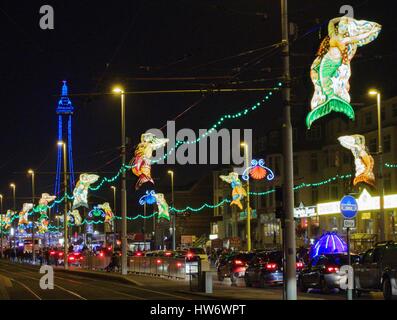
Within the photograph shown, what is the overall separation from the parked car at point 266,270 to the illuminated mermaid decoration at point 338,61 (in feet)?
48.9

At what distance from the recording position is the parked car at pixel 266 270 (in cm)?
3647

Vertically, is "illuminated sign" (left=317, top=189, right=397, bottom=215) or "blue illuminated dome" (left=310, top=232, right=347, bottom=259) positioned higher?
"illuminated sign" (left=317, top=189, right=397, bottom=215)

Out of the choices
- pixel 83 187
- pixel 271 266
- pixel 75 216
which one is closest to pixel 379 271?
pixel 271 266

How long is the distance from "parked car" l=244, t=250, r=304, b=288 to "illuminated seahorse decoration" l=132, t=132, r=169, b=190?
752cm

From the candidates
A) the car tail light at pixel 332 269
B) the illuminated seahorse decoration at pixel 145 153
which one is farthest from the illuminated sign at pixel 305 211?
the car tail light at pixel 332 269

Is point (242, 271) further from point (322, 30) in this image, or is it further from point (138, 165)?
point (322, 30)

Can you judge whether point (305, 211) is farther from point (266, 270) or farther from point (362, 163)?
point (266, 270)

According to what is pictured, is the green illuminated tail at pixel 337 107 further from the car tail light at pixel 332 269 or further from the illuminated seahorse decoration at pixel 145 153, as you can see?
the illuminated seahorse decoration at pixel 145 153

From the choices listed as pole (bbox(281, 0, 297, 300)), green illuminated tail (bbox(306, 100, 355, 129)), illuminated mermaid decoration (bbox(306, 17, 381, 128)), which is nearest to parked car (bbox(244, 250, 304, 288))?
pole (bbox(281, 0, 297, 300))

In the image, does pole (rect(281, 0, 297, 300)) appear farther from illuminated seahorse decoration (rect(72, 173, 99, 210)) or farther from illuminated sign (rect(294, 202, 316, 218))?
illuminated sign (rect(294, 202, 316, 218))

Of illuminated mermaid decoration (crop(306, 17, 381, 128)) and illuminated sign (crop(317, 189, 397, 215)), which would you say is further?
illuminated sign (crop(317, 189, 397, 215))

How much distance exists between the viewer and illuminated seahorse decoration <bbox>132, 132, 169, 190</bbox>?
134ft

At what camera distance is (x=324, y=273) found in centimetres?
3203

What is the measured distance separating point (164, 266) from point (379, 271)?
2211cm
